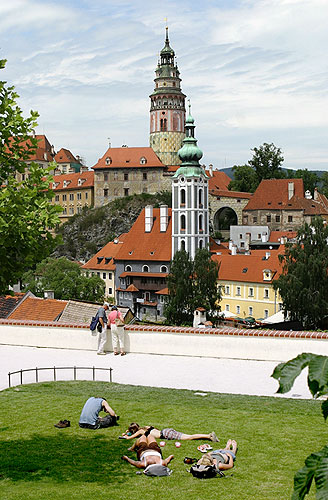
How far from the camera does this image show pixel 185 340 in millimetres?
14258

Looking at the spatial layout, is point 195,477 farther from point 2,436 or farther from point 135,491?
point 2,436

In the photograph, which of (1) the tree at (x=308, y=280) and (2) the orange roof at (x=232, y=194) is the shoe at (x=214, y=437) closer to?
(1) the tree at (x=308, y=280)

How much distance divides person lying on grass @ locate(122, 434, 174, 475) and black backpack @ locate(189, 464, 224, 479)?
0.40 m

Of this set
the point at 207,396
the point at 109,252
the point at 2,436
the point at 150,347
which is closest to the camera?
the point at 2,436

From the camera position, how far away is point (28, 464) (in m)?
7.46

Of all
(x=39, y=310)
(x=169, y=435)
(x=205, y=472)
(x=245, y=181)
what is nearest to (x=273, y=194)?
(x=245, y=181)

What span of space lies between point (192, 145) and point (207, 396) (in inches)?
2701

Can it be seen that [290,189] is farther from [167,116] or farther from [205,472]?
[205,472]

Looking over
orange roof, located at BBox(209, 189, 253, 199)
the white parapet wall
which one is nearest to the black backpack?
the white parapet wall

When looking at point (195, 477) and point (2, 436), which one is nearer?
point (195, 477)

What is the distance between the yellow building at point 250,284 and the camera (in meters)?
59.2

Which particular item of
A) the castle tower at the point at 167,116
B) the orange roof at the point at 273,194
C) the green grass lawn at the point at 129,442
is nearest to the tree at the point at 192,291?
the green grass lawn at the point at 129,442

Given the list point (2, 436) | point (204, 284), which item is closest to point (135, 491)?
point (2, 436)

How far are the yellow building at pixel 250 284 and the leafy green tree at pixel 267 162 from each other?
41620 mm
